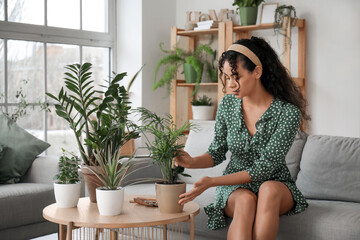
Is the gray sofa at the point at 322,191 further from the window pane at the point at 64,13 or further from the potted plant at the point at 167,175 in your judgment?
the window pane at the point at 64,13

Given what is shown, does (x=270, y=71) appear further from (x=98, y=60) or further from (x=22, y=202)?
(x=98, y=60)

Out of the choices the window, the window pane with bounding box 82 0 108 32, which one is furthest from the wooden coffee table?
the window pane with bounding box 82 0 108 32

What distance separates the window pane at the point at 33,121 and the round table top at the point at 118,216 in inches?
85.6

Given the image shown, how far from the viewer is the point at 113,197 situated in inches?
78.6

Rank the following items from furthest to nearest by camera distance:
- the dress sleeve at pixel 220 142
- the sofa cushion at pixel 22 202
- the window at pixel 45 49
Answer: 1. the window at pixel 45 49
2. the sofa cushion at pixel 22 202
3. the dress sleeve at pixel 220 142

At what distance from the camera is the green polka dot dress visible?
223 cm

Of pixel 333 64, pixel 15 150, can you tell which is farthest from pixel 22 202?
pixel 333 64

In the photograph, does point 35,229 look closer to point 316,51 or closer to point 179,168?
point 179,168

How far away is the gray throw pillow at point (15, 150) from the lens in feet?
10.6

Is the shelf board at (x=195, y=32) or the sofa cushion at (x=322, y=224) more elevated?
the shelf board at (x=195, y=32)

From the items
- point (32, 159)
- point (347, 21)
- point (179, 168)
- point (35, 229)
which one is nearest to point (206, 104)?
point (347, 21)

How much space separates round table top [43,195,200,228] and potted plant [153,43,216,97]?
8.34 ft

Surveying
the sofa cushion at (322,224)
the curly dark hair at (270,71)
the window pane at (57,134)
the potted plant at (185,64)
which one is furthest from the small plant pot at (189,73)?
the sofa cushion at (322,224)

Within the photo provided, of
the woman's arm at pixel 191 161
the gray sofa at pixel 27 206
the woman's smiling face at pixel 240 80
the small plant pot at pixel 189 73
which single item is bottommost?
the gray sofa at pixel 27 206
